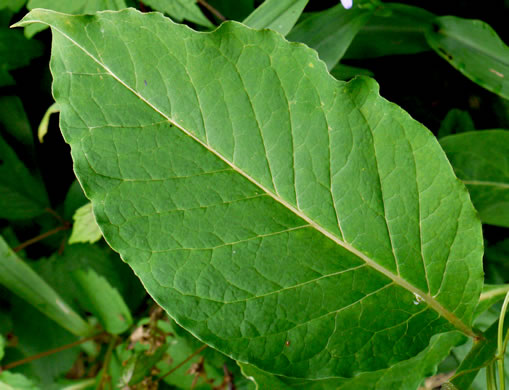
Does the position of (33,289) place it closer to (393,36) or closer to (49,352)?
(49,352)

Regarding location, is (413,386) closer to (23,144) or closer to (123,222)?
(123,222)

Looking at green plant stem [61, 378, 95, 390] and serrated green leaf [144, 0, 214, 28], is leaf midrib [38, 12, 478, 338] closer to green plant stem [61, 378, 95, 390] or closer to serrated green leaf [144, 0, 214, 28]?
serrated green leaf [144, 0, 214, 28]

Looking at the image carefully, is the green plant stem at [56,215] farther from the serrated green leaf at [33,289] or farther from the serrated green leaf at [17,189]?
the serrated green leaf at [33,289]

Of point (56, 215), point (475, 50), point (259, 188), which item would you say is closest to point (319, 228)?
point (259, 188)

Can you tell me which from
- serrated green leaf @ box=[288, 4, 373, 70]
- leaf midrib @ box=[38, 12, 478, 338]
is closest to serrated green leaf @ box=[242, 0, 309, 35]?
serrated green leaf @ box=[288, 4, 373, 70]

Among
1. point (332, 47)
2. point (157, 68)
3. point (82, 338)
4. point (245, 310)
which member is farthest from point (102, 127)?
point (82, 338)

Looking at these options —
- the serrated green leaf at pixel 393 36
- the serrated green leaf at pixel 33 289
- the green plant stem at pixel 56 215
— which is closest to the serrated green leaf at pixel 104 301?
the serrated green leaf at pixel 33 289

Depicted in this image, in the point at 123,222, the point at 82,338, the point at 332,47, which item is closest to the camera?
the point at 123,222
